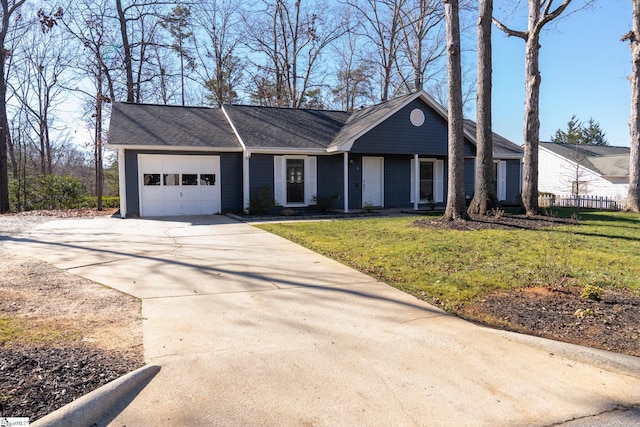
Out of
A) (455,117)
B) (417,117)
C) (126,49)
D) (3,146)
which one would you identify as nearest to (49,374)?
(455,117)

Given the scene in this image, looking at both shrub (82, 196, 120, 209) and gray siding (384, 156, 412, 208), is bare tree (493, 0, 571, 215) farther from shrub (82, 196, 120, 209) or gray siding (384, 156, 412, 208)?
shrub (82, 196, 120, 209)

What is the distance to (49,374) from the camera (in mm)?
2783

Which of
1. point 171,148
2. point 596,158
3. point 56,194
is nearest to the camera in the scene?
point 171,148

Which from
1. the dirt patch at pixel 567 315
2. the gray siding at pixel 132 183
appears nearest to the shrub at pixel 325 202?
the gray siding at pixel 132 183

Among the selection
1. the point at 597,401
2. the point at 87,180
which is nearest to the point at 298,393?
the point at 597,401

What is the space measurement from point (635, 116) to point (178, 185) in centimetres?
1763

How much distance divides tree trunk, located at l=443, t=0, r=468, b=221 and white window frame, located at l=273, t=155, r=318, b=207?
6.32 m

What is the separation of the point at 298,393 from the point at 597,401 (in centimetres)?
201

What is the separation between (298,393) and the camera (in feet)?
9.09

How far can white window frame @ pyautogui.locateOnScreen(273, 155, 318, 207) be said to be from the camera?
15883 mm

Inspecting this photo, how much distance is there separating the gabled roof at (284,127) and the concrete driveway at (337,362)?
10232 mm

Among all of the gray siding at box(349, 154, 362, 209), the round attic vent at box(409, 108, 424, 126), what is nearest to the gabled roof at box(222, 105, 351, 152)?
the gray siding at box(349, 154, 362, 209)

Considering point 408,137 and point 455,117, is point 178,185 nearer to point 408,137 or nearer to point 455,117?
point 408,137

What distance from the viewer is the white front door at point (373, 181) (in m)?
17.3
